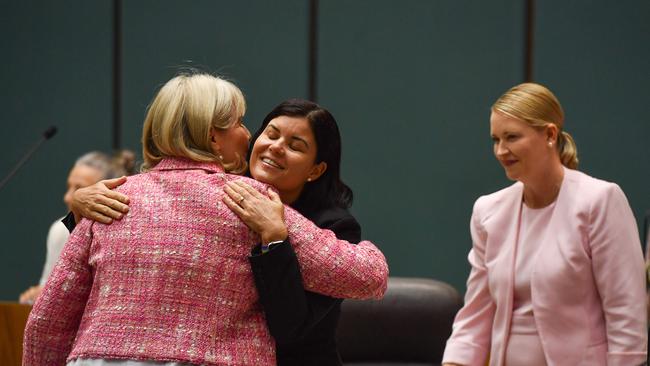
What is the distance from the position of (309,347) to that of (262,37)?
3039 millimetres

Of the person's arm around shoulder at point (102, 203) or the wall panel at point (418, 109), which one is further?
the wall panel at point (418, 109)

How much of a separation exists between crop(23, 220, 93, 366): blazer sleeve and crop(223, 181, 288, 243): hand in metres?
0.30

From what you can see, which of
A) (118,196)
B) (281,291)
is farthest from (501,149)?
(118,196)

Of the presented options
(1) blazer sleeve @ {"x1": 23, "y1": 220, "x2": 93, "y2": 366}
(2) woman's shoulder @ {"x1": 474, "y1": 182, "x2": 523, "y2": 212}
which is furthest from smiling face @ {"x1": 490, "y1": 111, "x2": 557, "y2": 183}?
(1) blazer sleeve @ {"x1": 23, "y1": 220, "x2": 93, "y2": 366}

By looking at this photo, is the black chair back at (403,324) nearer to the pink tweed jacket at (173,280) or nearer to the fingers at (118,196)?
the pink tweed jacket at (173,280)

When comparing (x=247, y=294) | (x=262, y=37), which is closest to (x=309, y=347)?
(x=247, y=294)

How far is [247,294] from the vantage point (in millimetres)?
1787

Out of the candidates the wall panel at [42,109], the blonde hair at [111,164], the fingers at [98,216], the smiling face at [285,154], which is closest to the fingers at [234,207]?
the fingers at [98,216]

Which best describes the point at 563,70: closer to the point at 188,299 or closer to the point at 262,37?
the point at 262,37

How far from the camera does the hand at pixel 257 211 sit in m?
1.78

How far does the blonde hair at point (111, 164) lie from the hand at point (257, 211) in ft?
8.48

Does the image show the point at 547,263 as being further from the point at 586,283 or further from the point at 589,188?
the point at 589,188

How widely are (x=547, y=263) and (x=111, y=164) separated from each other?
94.9 inches

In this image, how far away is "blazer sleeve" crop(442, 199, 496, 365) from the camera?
2.72m
